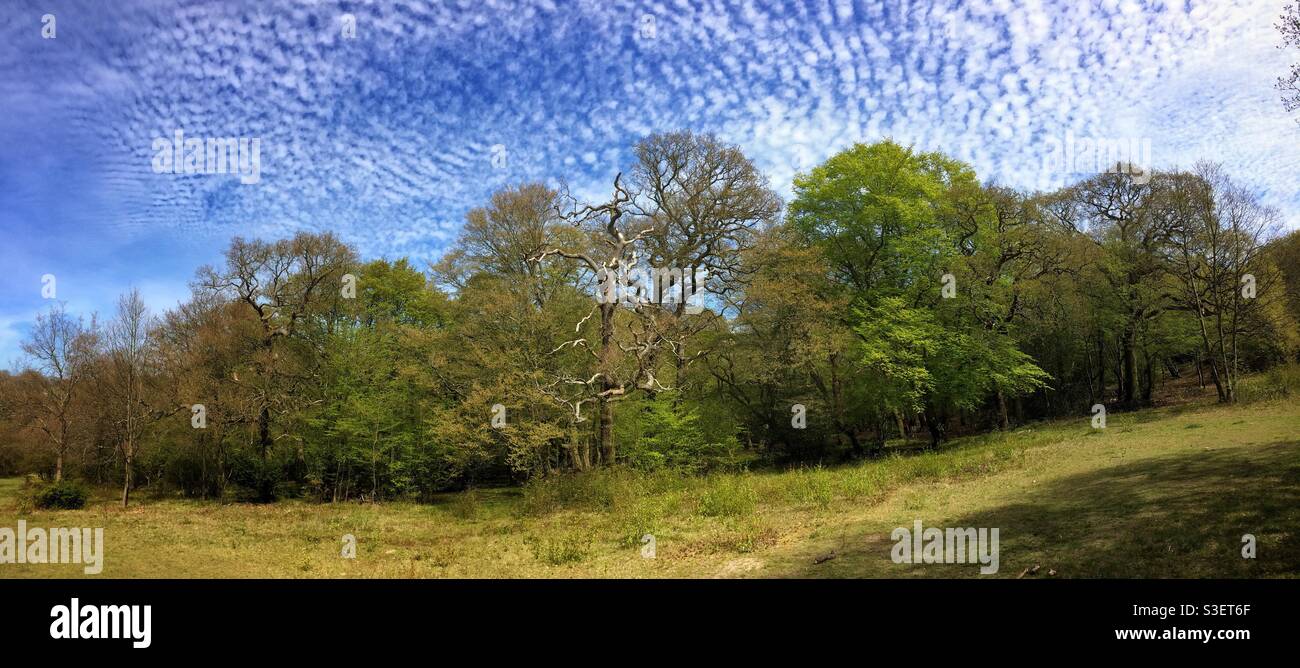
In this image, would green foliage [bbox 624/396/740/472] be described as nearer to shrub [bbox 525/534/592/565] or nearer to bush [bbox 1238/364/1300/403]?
shrub [bbox 525/534/592/565]

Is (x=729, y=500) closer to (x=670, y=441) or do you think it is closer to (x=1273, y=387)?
(x=670, y=441)

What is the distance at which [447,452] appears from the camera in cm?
3009

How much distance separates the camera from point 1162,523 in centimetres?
870

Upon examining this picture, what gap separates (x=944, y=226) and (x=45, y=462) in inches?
2348

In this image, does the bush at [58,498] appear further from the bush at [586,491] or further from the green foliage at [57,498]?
the bush at [586,491]

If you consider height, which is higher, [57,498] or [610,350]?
[610,350]

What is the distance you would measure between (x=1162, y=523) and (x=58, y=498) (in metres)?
37.8

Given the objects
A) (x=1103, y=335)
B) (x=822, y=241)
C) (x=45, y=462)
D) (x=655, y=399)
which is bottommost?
(x=45, y=462)

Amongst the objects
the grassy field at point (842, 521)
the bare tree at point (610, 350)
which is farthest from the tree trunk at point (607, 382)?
the grassy field at point (842, 521)

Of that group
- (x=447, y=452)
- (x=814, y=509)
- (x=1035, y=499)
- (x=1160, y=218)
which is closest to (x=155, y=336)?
(x=447, y=452)

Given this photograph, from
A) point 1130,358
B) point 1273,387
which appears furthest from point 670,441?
point 1130,358

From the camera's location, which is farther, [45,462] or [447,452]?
[45,462]
